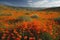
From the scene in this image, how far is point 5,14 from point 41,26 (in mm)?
451

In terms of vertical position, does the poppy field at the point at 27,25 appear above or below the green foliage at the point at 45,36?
above

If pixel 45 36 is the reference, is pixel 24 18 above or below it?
above

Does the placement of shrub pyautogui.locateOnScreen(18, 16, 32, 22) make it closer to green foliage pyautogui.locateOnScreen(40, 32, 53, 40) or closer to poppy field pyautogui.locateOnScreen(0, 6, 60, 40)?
poppy field pyautogui.locateOnScreen(0, 6, 60, 40)

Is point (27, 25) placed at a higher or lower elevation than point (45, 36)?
higher

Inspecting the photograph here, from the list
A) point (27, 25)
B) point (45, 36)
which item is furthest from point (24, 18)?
point (45, 36)

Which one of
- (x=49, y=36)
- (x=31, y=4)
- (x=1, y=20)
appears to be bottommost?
(x=49, y=36)

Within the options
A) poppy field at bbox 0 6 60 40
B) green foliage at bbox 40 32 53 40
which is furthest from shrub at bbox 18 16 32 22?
green foliage at bbox 40 32 53 40

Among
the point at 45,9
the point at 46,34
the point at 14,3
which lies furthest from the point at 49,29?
the point at 14,3

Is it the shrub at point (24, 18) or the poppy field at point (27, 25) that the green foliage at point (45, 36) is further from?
the shrub at point (24, 18)

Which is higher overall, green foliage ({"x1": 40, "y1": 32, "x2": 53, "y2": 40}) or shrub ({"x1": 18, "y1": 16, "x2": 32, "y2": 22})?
shrub ({"x1": 18, "y1": 16, "x2": 32, "y2": 22})

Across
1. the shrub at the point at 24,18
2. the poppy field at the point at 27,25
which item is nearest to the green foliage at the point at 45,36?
the poppy field at the point at 27,25

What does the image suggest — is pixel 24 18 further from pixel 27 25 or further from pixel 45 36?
pixel 45 36

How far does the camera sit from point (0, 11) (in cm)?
244

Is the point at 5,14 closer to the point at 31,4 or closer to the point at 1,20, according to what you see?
the point at 1,20
